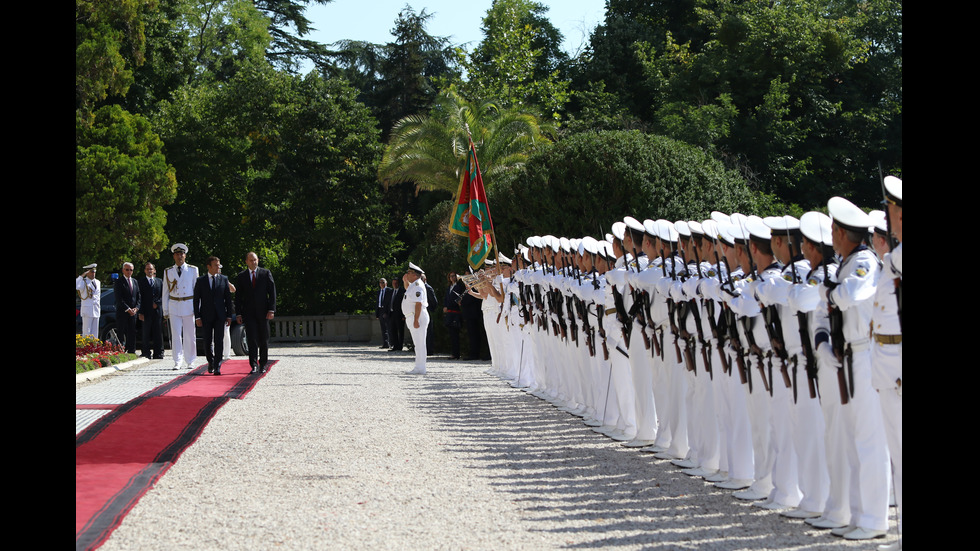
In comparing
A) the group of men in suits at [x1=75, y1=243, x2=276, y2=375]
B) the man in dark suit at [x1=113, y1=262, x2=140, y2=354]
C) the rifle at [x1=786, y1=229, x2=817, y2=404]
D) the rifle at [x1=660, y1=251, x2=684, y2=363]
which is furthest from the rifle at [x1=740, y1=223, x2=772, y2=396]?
the man in dark suit at [x1=113, y1=262, x2=140, y2=354]

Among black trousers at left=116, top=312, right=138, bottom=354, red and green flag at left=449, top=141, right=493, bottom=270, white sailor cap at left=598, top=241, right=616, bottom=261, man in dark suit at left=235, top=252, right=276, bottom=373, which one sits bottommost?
black trousers at left=116, top=312, right=138, bottom=354

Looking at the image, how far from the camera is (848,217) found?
20.4 ft

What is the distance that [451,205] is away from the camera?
30.4 m

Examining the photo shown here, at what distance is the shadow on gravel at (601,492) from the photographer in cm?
629

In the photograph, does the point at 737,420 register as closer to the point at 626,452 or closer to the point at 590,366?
the point at 626,452

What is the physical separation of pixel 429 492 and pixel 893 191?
3.91m

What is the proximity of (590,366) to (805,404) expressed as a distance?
5198 millimetres

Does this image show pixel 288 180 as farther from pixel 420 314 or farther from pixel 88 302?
pixel 420 314

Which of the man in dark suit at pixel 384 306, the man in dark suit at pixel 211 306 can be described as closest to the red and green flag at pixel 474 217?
the man in dark suit at pixel 211 306

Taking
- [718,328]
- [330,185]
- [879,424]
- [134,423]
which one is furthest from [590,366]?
[330,185]

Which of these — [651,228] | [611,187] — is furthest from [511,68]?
[651,228]

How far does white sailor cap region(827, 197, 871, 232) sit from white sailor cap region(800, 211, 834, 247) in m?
0.24

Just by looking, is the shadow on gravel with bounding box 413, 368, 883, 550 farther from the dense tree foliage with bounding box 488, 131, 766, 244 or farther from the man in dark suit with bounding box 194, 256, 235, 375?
the dense tree foliage with bounding box 488, 131, 766, 244

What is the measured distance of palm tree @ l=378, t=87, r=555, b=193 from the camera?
30.5 m
